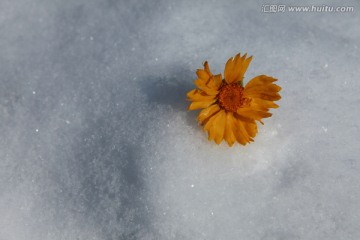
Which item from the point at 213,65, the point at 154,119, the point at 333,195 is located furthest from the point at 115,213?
the point at 333,195

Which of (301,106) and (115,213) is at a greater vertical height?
(301,106)

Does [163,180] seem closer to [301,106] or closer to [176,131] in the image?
[176,131]

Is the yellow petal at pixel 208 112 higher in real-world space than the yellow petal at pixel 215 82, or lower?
lower

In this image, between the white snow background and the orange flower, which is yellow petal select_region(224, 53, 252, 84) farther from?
the white snow background

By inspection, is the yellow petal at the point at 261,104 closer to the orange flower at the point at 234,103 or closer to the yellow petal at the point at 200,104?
the orange flower at the point at 234,103

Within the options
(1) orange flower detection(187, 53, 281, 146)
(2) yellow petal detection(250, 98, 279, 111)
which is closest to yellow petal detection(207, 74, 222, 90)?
(1) orange flower detection(187, 53, 281, 146)

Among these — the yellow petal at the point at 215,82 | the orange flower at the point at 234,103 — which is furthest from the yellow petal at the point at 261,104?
the yellow petal at the point at 215,82

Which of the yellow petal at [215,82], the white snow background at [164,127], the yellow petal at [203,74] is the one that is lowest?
the white snow background at [164,127]

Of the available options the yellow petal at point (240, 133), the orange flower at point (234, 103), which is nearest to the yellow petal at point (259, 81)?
the orange flower at point (234, 103)
